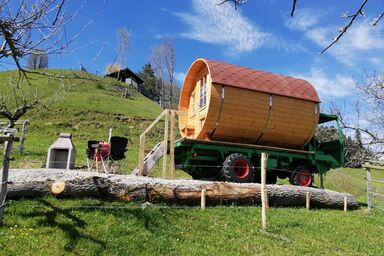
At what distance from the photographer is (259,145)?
13219mm

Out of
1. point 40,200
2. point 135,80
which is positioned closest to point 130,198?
point 40,200

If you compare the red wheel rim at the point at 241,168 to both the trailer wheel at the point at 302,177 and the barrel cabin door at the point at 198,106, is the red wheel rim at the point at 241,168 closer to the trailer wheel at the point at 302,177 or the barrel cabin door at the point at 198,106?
the barrel cabin door at the point at 198,106

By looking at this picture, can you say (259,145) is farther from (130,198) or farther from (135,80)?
(135,80)

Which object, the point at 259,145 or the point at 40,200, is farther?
the point at 259,145

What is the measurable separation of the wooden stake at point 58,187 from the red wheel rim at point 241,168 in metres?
5.82

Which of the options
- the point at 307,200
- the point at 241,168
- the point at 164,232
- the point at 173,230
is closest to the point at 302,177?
the point at 307,200

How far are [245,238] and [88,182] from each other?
3934 mm

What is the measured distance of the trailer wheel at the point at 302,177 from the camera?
1366 centimetres

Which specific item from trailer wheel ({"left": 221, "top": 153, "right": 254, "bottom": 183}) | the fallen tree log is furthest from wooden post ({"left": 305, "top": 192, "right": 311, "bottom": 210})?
trailer wheel ({"left": 221, "top": 153, "right": 254, "bottom": 183})

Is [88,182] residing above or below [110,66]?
below

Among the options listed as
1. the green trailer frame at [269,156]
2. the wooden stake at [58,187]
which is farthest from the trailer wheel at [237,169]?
the wooden stake at [58,187]

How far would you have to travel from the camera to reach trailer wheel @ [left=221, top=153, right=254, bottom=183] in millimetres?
12109

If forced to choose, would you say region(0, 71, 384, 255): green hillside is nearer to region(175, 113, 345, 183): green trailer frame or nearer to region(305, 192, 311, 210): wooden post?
region(305, 192, 311, 210): wooden post

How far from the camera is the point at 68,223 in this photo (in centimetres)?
724
